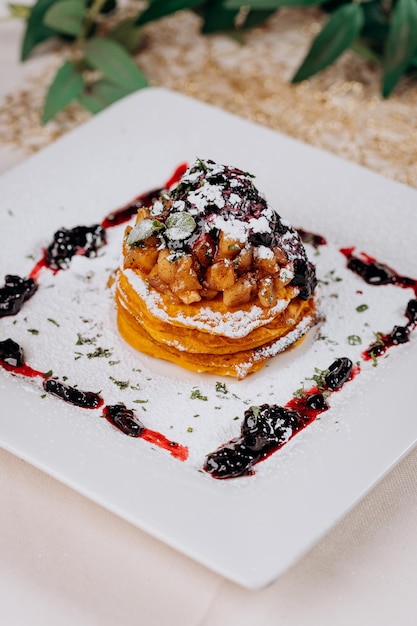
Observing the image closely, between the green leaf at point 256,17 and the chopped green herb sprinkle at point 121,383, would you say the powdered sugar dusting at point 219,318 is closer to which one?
the chopped green herb sprinkle at point 121,383

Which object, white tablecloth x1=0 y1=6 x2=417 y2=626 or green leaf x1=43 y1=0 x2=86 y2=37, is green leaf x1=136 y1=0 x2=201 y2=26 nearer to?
green leaf x1=43 y1=0 x2=86 y2=37

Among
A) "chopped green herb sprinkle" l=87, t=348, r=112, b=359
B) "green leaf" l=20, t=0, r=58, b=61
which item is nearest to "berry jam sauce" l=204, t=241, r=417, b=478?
"chopped green herb sprinkle" l=87, t=348, r=112, b=359

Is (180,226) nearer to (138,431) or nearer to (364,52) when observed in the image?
(138,431)

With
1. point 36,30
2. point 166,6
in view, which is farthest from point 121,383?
point 36,30

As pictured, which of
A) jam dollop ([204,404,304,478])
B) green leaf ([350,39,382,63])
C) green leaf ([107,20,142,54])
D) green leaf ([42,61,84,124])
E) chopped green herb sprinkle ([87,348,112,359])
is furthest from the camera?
green leaf ([107,20,142,54])

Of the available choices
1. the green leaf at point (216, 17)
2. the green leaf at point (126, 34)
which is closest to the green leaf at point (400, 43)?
the green leaf at point (216, 17)
